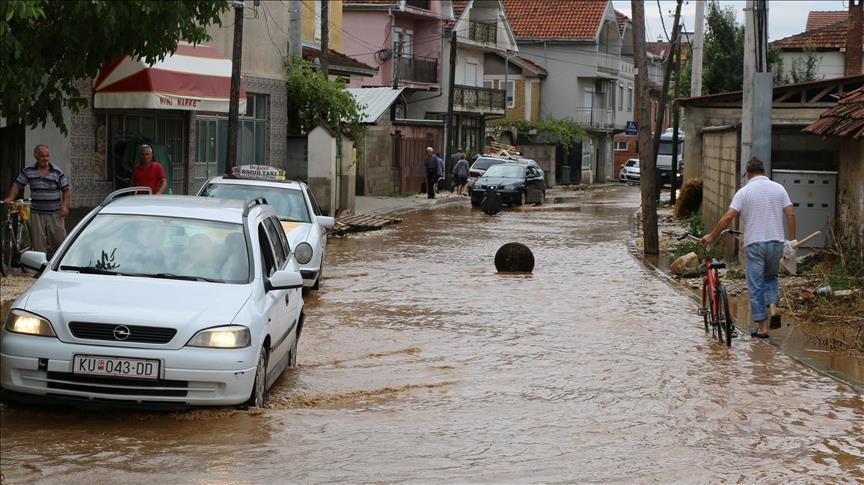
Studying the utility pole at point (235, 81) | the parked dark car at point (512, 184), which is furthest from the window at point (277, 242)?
the parked dark car at point (512, 184)

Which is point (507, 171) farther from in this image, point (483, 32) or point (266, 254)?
point (266, 254)

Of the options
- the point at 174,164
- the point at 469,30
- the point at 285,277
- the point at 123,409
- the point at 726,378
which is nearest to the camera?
the point at 123,409

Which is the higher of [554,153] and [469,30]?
[469,30]

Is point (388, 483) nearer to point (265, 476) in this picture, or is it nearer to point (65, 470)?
point (265, 476)

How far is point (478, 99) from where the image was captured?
6103cm

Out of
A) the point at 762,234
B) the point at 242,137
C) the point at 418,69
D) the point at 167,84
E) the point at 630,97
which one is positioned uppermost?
the point at 630,97

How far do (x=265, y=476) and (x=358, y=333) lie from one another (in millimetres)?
6267

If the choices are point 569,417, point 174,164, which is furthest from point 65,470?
point 174,164

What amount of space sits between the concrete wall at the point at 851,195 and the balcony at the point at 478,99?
1543 inches

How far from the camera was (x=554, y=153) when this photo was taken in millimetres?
66000

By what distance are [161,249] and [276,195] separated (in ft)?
26.5

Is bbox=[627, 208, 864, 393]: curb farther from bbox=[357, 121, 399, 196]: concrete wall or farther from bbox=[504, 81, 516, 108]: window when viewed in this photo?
bbox=[504, 81, 516, 108]: window

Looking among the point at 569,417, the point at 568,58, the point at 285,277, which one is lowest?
the point at 569,417

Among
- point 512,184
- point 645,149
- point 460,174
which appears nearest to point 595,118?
point 460,174
